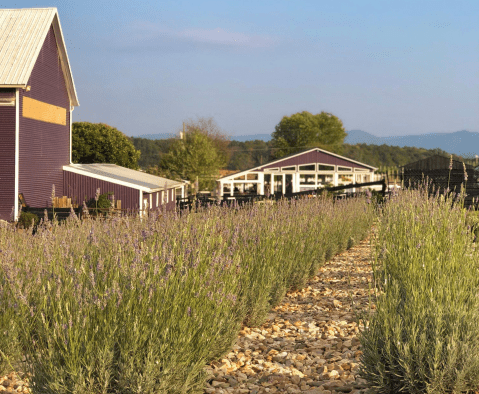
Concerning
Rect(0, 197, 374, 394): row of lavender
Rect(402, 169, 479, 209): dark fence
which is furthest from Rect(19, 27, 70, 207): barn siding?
Rect(0, 197, 374, 394): row of lavender

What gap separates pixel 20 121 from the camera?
19281mm

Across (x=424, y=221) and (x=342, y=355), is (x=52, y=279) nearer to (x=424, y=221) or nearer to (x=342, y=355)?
(x=342, y=355)

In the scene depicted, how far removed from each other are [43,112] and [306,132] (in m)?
78.1

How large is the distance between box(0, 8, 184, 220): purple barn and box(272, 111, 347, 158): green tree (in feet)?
236

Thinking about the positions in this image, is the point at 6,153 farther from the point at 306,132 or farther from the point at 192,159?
the point at 306,132

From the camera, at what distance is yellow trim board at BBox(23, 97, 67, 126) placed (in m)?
19.9

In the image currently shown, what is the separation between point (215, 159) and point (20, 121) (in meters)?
31.1

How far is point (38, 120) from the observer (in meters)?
21.0

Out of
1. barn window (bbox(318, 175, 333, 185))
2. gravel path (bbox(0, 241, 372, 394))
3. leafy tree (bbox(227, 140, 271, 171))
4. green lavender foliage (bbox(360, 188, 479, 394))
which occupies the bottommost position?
gravel path (bbox(0, 241, 372, 394))

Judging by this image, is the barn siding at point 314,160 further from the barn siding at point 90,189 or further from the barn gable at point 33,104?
the barn gable at point 33,104

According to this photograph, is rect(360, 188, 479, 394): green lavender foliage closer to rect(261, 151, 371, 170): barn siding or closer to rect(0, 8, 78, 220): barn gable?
rect(0, 8, 78, 220): barn gable

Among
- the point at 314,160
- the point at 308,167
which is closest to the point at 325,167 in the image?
the point at 308,167

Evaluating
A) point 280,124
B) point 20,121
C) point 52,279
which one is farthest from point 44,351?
point 280,124

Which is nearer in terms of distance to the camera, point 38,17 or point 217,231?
point 217,231
